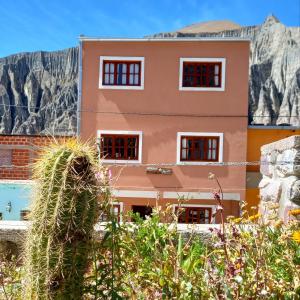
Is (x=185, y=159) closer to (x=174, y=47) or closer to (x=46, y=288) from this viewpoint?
(x=174, y=47)

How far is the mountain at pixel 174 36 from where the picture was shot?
220ft

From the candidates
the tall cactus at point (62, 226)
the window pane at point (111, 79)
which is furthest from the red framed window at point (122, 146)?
the tall cactus at point (62, 226)

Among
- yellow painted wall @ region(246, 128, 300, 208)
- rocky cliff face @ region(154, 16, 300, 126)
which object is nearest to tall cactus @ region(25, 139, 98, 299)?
yellow painted wall @ region(246, 128, 300, 208)

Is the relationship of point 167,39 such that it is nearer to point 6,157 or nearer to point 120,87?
point 120,87

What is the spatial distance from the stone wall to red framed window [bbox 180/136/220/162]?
9925mm

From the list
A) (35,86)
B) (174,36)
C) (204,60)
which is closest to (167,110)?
(204,60)

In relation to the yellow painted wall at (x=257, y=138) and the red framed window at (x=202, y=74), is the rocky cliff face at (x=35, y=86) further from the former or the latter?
the yellow painted wall at (x=257, y=138)

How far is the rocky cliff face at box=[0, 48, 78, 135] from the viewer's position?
8144 centimetres

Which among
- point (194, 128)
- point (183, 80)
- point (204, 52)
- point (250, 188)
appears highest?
point (204, 52)

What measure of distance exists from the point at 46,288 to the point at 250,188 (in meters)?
13.4

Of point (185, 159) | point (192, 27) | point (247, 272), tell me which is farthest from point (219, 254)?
point (192, 27)

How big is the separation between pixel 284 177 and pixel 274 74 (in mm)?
72494

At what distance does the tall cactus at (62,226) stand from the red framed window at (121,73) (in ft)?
42.8

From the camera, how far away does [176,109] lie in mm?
14617
